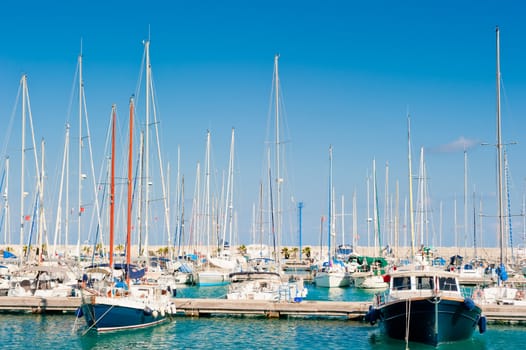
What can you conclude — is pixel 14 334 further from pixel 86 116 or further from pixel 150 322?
pixel 86 116

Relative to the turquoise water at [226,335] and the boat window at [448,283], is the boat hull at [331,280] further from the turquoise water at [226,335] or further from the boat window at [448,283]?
the boat window at [448,283]

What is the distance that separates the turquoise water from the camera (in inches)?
1157

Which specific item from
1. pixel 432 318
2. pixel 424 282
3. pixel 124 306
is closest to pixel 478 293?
pixel 424 282

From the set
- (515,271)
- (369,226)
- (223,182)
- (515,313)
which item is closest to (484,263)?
(515,271)

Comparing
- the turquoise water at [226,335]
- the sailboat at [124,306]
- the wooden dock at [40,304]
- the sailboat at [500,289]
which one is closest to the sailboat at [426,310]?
the turquoise water at [226,335]

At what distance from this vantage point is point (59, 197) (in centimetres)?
5081

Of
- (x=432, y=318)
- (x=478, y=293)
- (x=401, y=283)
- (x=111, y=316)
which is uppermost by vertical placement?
(x=401, y=283)

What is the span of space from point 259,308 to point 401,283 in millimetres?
8850

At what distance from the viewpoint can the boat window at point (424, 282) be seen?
2950 cm

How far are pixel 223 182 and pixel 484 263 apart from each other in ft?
85.6

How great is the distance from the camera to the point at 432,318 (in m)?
27.3

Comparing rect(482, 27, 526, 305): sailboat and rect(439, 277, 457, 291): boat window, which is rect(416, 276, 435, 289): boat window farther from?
rect(482, 27, 526, 305): sailboat

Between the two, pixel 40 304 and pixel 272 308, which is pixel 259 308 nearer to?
pixel 272 308

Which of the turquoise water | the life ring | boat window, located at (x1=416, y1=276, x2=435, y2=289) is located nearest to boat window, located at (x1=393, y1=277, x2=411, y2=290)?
boat window, located at (x1=416, y1=276, x2=435, y2=289)
